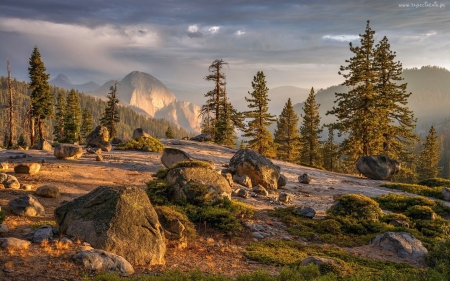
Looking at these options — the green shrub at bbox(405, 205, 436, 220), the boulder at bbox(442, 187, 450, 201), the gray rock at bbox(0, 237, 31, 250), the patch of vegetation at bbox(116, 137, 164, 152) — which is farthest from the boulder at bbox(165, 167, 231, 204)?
the boulder at bbox(442, 187, 450, 201)

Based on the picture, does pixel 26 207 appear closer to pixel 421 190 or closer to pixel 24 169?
pixel 24 169

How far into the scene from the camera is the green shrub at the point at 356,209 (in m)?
16.6

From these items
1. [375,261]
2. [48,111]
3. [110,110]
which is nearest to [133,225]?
[375,261]

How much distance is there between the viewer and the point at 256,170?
2273cm

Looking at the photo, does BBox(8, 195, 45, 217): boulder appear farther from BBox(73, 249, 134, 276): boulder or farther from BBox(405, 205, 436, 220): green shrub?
BBox(405, 205, 436, 220): green shrub

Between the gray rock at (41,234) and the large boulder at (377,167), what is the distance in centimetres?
3319

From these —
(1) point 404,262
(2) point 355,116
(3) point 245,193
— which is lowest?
(1) point 404,262

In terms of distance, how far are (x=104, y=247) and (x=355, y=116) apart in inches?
1507

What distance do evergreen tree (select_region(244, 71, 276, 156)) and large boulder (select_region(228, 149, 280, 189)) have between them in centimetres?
2630

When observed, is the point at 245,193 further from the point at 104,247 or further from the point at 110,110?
the point at 110,110

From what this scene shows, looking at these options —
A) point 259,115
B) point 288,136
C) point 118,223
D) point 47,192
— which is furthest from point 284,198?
point 288,136

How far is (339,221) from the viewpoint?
51.6 feet

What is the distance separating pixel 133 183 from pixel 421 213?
18.0 metres

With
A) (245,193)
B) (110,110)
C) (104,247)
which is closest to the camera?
(104,247)
